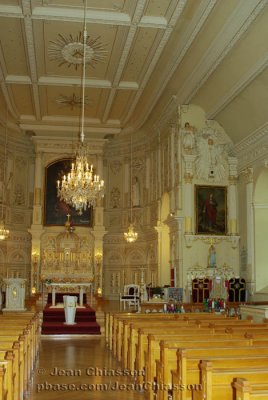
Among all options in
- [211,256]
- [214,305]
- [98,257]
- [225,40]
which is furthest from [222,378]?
[98,257]

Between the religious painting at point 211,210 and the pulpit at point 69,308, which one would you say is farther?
the religious painting at point 211,210

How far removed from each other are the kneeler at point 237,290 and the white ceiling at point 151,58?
5.27 metres

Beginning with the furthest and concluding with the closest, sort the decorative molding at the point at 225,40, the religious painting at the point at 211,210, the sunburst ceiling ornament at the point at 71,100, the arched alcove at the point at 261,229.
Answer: the sunburst ceiling ornament at the point at 71,100 < the religious painting at the point at 211,210 < the arched alcove at the point at 261,229 < the decorative molding at the point at 225,40

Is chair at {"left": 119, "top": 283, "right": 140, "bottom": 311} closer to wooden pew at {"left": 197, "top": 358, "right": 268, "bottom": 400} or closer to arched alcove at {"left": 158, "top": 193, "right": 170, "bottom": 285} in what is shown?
arched alcove at {"left": 158, "top": 193, "right": 170, "bottom": 285}

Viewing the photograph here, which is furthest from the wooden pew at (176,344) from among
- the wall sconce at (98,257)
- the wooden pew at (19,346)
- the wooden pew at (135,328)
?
the wall sconce at (98,257)

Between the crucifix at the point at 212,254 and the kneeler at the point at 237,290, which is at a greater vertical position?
the crucifix at the point at 212,254

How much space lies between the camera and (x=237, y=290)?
17.4m

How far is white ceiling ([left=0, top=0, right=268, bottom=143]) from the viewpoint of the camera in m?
13.9

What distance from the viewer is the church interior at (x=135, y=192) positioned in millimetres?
8039

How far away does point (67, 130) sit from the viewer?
25500 mm

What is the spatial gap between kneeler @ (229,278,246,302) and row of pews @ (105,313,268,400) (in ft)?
25.8

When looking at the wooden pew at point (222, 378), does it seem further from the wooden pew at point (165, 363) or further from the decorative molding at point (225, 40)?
the decorative molding at point (225, 40)

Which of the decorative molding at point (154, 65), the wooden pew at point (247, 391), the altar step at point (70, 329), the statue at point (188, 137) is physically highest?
the decorative molding at point (154, 65)

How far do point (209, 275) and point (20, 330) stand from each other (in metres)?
11.6
